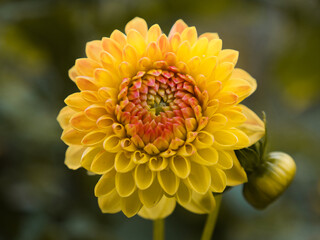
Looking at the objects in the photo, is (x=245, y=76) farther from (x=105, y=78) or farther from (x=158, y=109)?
(x=105, y=78)

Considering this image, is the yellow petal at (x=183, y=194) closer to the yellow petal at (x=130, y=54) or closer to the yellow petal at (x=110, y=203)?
the yellow petal at (x=110, y=203)

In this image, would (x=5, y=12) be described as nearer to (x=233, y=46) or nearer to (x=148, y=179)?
(x=148, y=179)

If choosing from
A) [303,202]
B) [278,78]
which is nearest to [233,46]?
[278,78]

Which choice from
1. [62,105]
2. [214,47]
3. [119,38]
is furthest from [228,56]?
[62,105]

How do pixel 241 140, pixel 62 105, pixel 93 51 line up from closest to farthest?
pixel 241 140 < pixel 93 51 < pixel 62 105

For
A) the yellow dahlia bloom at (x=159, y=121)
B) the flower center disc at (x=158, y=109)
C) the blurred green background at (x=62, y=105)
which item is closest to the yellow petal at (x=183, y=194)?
the yellow dahlia bloom at (x=159, y=121)

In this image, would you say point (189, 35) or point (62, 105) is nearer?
point (189, 35)

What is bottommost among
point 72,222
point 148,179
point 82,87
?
point 72,222
